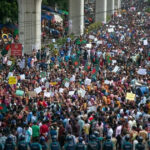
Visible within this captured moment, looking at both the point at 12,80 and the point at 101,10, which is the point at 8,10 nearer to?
the point at 101,10

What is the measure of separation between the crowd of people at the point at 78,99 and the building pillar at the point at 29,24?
3.05 meters

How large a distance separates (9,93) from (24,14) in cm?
1575

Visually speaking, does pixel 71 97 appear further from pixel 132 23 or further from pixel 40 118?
pixel 132 23

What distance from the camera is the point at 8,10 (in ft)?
149

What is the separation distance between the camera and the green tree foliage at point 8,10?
44.7 meters

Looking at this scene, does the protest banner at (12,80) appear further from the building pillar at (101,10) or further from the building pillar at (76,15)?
the building pillar at (101,10)

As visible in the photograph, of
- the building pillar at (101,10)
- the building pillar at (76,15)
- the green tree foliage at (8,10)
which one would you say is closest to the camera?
the green tree foliage at (8,10)

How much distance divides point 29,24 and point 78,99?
17662mm

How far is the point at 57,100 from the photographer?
24562 mm

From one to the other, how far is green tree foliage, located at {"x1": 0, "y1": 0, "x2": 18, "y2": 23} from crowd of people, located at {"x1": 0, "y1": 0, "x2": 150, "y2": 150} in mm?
7390

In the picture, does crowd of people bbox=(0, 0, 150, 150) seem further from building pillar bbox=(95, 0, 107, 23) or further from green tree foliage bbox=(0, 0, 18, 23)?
building pillar bbox=(95, 0, 107, 23)

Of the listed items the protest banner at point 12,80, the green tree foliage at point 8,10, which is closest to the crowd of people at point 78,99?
the protest banner at point 12,80

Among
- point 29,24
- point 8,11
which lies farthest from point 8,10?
point 29,24

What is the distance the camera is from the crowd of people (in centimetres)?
1925
